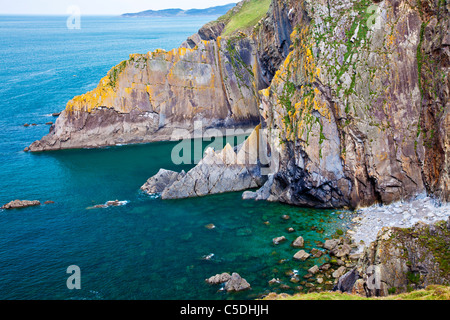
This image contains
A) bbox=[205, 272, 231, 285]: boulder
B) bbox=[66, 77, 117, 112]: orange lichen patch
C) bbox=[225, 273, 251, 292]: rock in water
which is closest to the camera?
bbox=[225, 273, 251, 292]: rock in water

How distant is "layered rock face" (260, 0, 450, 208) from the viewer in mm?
59188

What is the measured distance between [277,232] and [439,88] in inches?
1070

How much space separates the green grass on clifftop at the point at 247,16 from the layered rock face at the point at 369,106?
79.8 meters

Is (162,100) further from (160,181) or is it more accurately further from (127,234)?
(127,234)

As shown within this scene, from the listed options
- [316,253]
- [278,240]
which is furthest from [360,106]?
[316,253]

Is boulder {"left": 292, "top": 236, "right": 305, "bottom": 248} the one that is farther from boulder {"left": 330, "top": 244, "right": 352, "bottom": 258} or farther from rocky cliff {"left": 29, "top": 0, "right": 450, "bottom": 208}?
rocky cliff {"left": 29, "top": 0, "right": 450, "bottom": 208}

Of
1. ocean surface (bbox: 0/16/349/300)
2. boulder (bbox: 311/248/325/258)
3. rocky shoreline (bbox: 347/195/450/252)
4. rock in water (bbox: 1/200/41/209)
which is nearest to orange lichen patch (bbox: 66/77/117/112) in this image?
ocean surface (bbox: 0/16/349/300)

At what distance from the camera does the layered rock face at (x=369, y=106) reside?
59.2 m

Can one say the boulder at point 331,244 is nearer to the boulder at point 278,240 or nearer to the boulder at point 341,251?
the boulder at point 341,251

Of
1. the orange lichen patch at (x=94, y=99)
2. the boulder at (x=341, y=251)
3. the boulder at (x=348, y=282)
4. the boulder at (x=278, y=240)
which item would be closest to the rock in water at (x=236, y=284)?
the boulder at (x=348, y=282)

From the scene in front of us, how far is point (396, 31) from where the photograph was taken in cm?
6222

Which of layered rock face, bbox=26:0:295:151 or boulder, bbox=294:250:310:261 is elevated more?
layered rock face, bbox=26:0:295:151

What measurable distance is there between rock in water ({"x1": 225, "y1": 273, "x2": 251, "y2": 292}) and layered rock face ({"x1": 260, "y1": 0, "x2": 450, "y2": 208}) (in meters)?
21.0
